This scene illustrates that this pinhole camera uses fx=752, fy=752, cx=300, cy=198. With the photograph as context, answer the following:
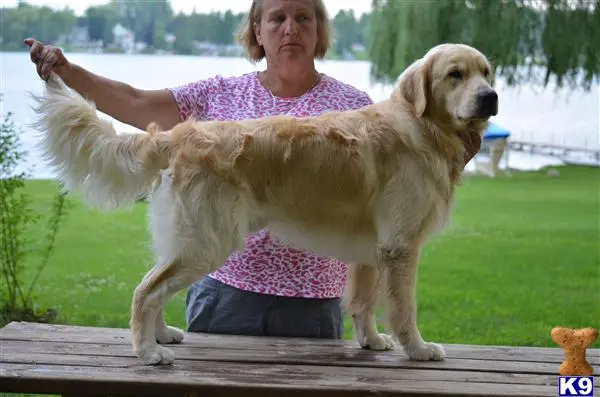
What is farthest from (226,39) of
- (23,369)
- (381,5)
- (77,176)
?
(23,369)

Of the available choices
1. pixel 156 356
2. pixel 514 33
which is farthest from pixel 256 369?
pixel 514 33

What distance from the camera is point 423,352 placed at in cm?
255

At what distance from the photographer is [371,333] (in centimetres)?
274

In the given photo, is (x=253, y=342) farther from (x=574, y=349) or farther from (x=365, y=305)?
(x=574, y=349)

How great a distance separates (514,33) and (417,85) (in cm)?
469

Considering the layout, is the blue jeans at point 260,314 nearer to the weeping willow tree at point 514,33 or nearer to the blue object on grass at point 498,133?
the weeping willow tree at point 514,33

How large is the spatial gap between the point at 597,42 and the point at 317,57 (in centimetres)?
451

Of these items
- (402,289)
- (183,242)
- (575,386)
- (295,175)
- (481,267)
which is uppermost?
(295,175)

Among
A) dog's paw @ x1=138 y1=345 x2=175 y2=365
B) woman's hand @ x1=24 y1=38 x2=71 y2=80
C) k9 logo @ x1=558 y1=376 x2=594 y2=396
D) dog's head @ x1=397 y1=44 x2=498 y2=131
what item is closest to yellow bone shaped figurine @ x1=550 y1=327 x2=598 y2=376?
k9 logo @ x1=558 y1=376 x2=594 y2=396

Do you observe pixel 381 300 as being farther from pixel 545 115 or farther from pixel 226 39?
pixel 545 115

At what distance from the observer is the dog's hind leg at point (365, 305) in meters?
2.74

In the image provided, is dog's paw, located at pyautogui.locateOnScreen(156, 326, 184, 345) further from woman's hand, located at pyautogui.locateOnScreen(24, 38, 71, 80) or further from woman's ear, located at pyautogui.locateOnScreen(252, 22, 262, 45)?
woman's ear, located at pyautogui.locateOnScreen(252, 22, 262, 45)

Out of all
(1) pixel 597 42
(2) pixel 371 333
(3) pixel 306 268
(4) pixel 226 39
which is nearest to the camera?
(2) pixel 371 333

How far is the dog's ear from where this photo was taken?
2449mm
